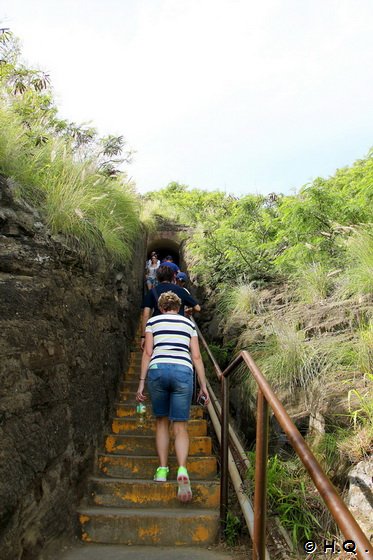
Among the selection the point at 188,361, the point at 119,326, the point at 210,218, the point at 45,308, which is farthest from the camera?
the point at 210,218

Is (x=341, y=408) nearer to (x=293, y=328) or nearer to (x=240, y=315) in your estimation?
(x=293, y=328)

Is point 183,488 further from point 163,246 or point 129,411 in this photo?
point 163,246

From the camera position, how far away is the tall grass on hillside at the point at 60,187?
390 cm

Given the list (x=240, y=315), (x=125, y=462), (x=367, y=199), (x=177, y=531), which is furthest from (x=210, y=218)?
(x=177, y=531)

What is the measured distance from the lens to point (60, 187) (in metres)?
4.37

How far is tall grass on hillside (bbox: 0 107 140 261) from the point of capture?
3900 millimetres

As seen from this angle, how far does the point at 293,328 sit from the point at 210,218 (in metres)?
7.81

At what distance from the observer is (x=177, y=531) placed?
3355 mm

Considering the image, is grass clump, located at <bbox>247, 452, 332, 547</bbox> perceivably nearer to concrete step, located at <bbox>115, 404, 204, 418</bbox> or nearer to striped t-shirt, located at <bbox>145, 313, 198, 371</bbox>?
striped t-shirt, located at <bbox>145, 313, 198, 371</bbox>

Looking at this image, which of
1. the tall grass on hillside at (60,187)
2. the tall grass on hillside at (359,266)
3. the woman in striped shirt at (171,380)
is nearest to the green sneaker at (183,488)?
the woman in striped shirt at (171,380)

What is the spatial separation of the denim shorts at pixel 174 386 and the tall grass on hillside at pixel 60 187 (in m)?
1.56

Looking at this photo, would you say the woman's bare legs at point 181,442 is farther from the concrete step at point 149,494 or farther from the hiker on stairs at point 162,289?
the hiker on stairs at point 162,289

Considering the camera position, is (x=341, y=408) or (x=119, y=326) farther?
(x=119, y=326)

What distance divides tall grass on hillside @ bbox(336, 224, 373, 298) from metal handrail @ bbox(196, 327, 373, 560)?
1907mm
